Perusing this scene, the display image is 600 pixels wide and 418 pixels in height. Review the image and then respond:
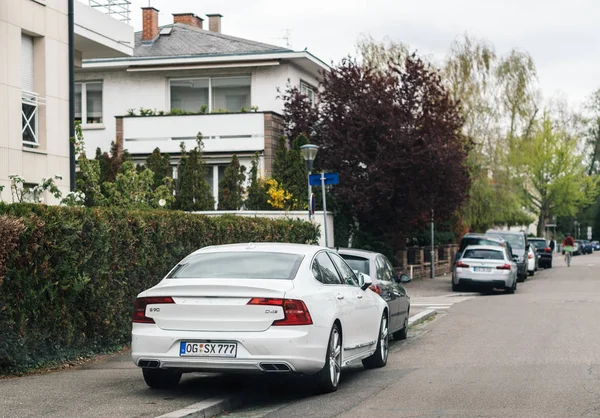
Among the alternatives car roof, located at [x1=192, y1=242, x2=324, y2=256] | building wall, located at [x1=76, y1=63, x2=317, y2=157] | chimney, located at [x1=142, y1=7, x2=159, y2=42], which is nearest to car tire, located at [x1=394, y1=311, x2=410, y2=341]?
car roof, located at [x1=192, y1=242, x2=324, y2=256]

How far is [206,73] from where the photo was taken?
35.9m

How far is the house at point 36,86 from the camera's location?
19875 mm

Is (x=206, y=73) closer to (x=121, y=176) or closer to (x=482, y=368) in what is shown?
(x=121, y=176)

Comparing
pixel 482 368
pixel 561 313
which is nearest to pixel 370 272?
pixel 482 368

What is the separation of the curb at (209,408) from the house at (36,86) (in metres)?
11.4

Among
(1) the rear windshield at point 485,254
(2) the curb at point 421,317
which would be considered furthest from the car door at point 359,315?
(1) the rear windshield at point 485,254

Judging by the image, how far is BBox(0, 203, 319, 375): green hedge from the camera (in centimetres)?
1092

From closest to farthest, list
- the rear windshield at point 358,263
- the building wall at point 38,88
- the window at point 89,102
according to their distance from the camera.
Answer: the rear windshield at point 358,263
the building wall at point 38,88
the window at point 89,102

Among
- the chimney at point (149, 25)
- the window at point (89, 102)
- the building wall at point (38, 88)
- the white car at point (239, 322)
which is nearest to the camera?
the white car at point (239, 322)

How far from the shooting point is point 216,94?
36.1m

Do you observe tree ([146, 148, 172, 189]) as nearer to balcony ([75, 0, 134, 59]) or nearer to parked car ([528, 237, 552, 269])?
balcony ([75, 0, 134, 59])

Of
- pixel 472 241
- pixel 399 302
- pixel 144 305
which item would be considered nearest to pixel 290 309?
pixel 144 305

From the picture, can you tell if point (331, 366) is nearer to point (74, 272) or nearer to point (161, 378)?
point (161, 378)

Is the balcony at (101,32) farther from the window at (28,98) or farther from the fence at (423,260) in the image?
the fence at (423,260)
